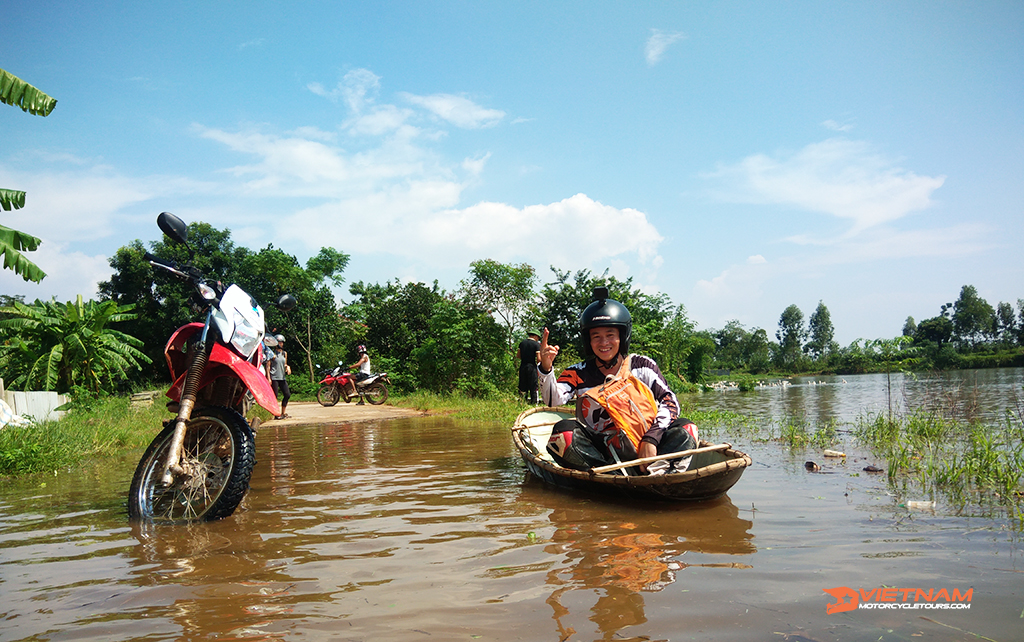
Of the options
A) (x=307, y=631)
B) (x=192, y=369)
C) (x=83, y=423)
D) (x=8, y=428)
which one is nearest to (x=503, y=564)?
(x=307, y=631)

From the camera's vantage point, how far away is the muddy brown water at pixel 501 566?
2303 mm

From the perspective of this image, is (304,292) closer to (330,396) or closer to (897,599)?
(330,396)

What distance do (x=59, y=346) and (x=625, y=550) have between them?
14.2m

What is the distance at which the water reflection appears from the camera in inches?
97.7

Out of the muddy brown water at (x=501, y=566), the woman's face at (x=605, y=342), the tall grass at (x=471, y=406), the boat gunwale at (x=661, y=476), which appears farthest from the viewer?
the tall grass at (x=471, y=406)

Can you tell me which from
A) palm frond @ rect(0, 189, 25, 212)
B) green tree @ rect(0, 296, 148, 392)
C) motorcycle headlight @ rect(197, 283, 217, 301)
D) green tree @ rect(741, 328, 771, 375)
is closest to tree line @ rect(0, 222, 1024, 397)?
green tree @ rect(0, 296, 148, 392)

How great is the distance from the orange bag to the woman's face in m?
0.50

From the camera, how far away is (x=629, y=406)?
4590 mm

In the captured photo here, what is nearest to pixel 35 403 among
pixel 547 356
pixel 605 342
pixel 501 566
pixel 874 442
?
pixel 547 356

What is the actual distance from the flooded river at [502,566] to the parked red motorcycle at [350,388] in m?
12.5

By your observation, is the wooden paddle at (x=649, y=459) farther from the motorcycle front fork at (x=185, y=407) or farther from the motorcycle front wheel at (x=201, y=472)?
the motorcycle front fork at (x=185, y=407)

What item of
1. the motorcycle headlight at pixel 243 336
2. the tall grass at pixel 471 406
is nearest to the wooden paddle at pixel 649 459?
the motorcycle headlight at pixel 243 336

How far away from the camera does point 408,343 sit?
24844 millimetres

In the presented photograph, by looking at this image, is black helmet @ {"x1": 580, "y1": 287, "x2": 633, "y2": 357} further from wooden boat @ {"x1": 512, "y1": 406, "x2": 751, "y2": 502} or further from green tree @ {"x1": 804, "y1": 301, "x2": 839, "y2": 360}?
green tree @ {"x1": 804, "y1": 301, "x2": 839, "y2": 360}
